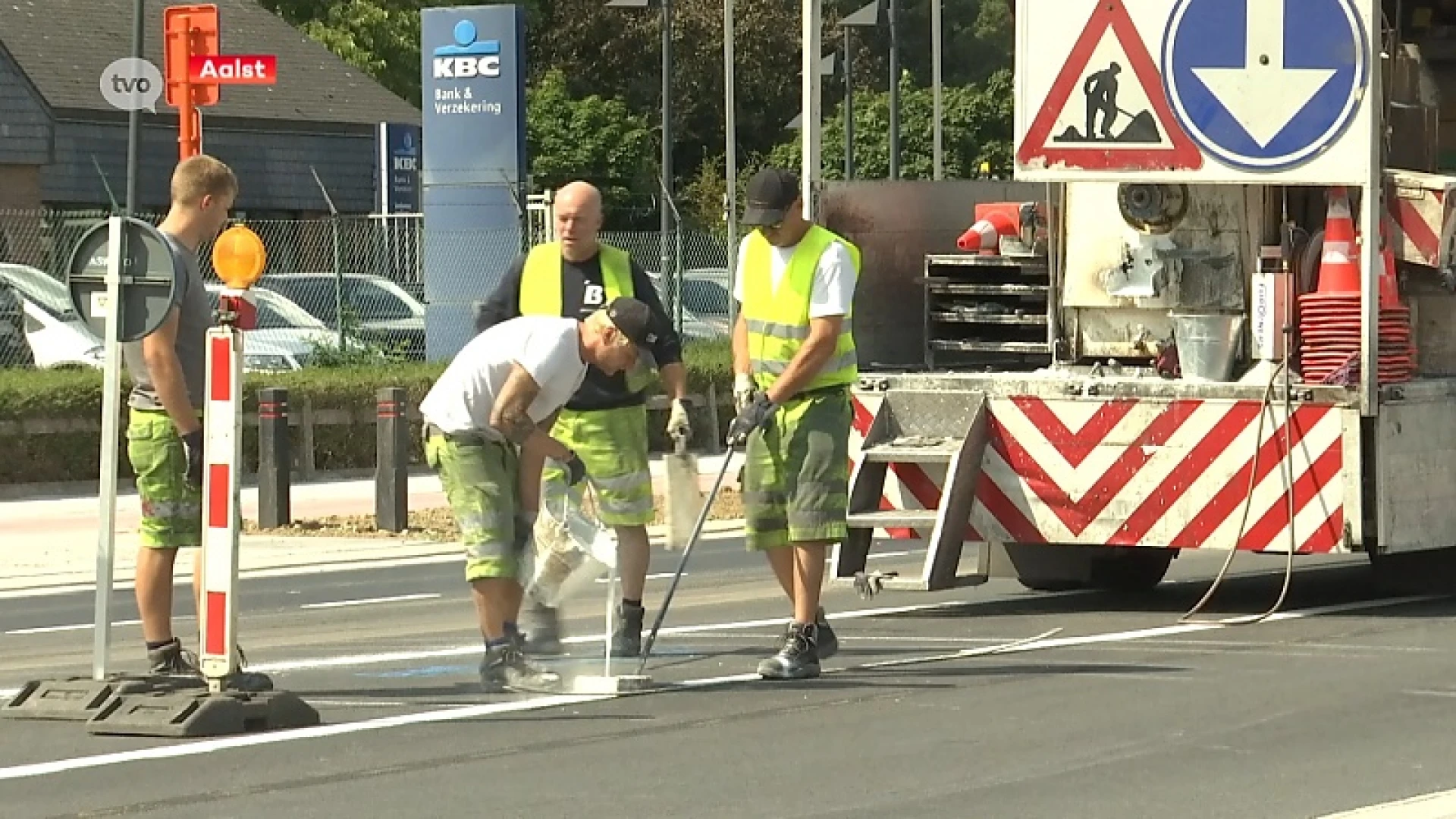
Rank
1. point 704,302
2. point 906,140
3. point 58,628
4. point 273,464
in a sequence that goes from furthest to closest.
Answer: point 906,140, point 704,302, point 273,464, point 58,628

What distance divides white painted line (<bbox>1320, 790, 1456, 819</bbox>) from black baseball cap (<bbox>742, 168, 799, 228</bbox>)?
3.71m

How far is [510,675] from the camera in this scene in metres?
10.7

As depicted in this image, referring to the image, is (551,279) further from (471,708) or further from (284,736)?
(284,736)

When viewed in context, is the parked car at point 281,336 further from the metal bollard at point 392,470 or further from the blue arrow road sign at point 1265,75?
the blue arrow road sign at point 1265,75

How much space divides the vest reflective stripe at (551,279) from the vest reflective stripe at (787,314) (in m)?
0.49

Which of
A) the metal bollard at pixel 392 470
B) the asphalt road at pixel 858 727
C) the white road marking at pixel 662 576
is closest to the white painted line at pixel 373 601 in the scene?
the white road marking at pixel 662 576

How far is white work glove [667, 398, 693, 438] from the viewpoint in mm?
11008

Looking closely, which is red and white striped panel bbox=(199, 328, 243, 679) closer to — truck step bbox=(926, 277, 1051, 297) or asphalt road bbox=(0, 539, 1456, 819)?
asphalt road bbox=(0, 539, 1456, 819)

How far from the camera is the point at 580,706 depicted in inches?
406

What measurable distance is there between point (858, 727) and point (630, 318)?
1.62 meters

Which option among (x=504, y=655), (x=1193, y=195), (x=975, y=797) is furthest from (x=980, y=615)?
(x=975, y=797)

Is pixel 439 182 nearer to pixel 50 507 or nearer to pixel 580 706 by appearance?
pixel 50 507

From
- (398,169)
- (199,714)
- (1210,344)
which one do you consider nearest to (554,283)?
(199,714)

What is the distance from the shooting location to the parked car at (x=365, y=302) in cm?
2956
